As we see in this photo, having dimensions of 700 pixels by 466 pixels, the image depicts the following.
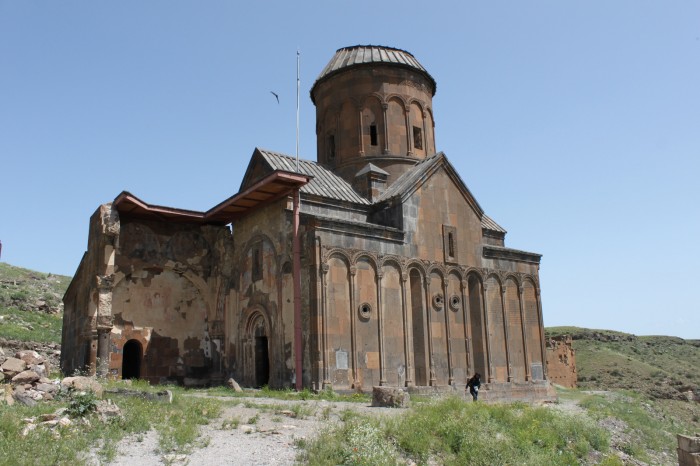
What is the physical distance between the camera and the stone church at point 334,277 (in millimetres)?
17141

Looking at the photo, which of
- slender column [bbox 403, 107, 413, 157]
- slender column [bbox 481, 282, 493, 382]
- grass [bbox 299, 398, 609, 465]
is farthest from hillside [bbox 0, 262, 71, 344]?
grass [bbox 299, 398, 609, 465]

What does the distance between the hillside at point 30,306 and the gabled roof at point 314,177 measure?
15.7 meters

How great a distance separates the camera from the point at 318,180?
20.4 meters

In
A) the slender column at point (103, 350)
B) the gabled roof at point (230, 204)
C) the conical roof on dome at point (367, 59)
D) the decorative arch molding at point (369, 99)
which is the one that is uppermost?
the conical roof on dome at point (367, 59)

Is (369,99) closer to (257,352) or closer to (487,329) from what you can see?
(487,329)

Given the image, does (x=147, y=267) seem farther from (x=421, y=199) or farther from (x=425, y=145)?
(x=425, y=145)

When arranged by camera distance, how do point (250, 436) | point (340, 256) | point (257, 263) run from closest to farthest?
1. point (250, 436)
2. point (340, 256)
3. point (257, 263)

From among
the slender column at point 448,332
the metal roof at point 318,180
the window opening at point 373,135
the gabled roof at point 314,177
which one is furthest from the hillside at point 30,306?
the slender column at point 448,332

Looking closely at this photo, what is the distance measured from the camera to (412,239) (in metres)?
19.1

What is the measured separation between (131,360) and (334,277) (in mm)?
8580

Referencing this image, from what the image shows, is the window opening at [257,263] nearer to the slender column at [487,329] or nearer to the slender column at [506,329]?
the slender column at [487,329]

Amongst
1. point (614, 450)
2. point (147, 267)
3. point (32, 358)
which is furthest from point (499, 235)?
point (32, 358)

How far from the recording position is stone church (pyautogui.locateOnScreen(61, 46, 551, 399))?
17.1 m

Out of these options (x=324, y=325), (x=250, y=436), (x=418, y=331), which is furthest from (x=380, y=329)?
(x=250, y=436)
